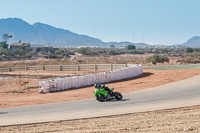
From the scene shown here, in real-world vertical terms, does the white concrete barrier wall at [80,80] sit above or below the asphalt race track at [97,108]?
above

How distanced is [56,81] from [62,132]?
14123 millimetres

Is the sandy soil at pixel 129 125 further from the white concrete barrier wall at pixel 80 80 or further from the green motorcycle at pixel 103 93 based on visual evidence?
the white concrete barrier wall at pixel 80 80

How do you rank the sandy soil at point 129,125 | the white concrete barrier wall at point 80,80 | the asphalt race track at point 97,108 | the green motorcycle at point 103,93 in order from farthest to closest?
1. the white concrete barrier wall at point 80,80
2. the green motorcycle at point 103,93
3. the asphalt race track at point 97,108
4. the sandy soil at point 129,125

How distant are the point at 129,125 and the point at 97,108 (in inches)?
161

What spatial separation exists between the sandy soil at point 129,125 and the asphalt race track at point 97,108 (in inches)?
35.7

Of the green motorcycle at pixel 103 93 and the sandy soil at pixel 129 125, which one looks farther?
the green motorcycle at pixel 103 93

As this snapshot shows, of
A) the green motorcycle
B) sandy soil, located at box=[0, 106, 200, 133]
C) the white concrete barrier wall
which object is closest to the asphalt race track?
the green motorcycle

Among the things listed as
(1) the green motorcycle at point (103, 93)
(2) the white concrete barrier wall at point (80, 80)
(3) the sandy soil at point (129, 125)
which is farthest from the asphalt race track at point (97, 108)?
(2) the white concrete barrier wall at point (80, 80)

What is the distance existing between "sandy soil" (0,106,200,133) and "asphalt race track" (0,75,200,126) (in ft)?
2.98

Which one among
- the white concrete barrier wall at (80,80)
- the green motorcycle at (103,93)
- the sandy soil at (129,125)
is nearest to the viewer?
the sandy soil at (129,125)

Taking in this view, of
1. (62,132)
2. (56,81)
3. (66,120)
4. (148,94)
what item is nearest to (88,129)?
(62,132)

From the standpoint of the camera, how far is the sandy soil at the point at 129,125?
37.7 feet

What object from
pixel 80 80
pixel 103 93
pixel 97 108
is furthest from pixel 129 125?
pixel 80 80

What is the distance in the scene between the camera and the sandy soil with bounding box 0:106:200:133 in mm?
11492
